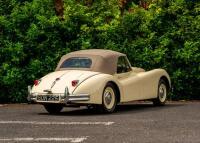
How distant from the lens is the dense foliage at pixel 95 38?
19172 millimetres

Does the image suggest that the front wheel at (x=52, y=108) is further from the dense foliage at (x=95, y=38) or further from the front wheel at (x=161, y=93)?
the dense foliage at (x=95, y=38)

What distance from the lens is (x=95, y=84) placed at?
1432 cm

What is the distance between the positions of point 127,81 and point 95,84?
1.47m

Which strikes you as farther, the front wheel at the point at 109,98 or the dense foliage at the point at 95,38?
the dense foliage at the point at 95,38

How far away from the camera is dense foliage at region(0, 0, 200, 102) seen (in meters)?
19.2

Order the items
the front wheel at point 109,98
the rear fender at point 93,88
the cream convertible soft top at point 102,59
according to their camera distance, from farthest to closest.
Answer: the cream convertible soft top at point 102,59
the front wheel at point 109,98
the rear fender at point 93,88

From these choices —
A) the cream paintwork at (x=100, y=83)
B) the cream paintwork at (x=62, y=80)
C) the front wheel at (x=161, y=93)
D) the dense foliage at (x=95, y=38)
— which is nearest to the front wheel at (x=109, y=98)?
the cream paintwork at (x=100, y=83)

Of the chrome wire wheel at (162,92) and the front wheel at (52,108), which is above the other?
the chrome wire wheel at (162,92)

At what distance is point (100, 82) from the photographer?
14422 millimetres

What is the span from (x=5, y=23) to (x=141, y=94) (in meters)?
5.48

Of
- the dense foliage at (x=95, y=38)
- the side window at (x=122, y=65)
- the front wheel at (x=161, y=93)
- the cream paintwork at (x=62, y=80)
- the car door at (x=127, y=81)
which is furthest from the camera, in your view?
the dense foliage at (x=95, y=38)

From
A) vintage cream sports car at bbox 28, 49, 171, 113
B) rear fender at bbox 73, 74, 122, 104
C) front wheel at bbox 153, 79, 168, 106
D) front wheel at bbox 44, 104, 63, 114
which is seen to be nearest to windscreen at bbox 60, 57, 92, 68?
vintage cream sports car at bbox 28, 49, 171, 113

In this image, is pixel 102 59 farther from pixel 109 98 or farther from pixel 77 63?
pixel 109 98

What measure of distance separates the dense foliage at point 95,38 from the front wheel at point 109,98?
441cm
